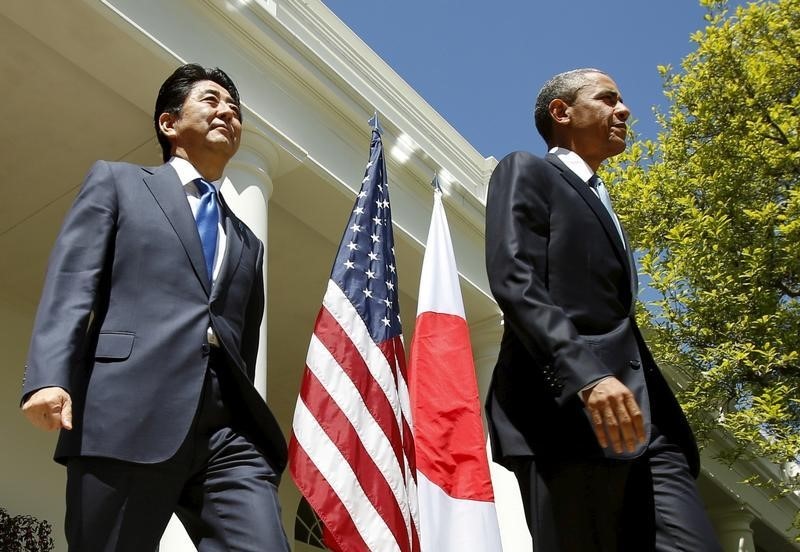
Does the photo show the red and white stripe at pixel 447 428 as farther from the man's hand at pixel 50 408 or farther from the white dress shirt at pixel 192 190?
the man's hand at pixel 50 408

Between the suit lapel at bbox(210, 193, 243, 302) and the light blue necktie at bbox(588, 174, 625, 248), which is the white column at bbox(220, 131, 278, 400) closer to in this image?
the suit lapel at bbox(210, 193, 243, 302)

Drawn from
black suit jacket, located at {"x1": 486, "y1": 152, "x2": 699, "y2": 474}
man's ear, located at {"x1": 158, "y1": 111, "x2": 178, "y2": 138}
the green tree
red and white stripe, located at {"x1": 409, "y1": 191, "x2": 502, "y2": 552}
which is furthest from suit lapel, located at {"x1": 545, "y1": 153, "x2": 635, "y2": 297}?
the green tree

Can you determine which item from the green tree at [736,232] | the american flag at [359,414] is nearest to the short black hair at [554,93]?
the american flag at [359,414]

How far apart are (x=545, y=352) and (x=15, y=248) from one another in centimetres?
804

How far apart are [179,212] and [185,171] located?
0.26 m

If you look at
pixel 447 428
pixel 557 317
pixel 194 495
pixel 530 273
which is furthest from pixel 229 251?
pixel 447 428

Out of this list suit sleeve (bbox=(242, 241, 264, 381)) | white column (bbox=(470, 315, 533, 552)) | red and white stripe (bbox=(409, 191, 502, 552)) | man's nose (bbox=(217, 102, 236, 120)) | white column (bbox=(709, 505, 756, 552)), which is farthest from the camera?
white column (bbox=(709, 505, 756, 552))

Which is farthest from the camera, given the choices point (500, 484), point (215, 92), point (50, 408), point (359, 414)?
point (500, 484)

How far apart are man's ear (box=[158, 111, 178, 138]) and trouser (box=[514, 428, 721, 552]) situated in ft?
5.14

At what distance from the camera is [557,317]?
259 cm

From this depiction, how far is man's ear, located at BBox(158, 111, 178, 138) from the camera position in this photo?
3.26 metres

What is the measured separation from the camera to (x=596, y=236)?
9.45 ft

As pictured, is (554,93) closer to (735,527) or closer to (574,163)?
(574,163)

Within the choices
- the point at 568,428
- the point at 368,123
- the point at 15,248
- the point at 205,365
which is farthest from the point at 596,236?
the point at 15,248
